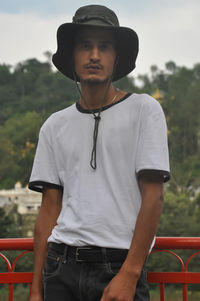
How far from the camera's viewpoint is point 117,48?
207 centimetres

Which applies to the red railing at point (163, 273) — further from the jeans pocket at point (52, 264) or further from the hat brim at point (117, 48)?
the hat brim at point (117, 48)

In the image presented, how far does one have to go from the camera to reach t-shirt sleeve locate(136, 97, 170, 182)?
1.82 metres

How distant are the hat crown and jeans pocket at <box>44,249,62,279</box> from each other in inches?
31.5

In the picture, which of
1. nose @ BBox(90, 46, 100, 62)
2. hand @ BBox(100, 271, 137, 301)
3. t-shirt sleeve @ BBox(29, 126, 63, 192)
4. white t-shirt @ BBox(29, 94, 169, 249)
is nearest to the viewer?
hand @ BBox(100, 271, 137, 301)

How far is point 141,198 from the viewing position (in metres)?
1.89

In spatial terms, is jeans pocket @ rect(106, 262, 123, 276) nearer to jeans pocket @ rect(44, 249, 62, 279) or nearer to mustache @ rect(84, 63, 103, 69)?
jeans pocket @ rect(44, 249, 62, 279)

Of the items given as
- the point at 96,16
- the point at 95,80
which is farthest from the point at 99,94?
the point at 96,16

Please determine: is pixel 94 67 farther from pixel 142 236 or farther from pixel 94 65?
pixel 142 236

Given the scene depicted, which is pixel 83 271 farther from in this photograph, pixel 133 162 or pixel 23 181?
pixel 23 181

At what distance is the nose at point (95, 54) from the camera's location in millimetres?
1981

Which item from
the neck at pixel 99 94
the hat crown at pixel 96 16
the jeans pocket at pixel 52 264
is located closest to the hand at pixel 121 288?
the jeans pocket at pixel 52 264

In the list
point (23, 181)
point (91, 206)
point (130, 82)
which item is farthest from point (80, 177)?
point (130, 82)

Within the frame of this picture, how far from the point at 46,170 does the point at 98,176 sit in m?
0.25

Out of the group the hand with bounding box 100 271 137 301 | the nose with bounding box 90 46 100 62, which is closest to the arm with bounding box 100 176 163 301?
the hand with bounding box 100 271 137 301
